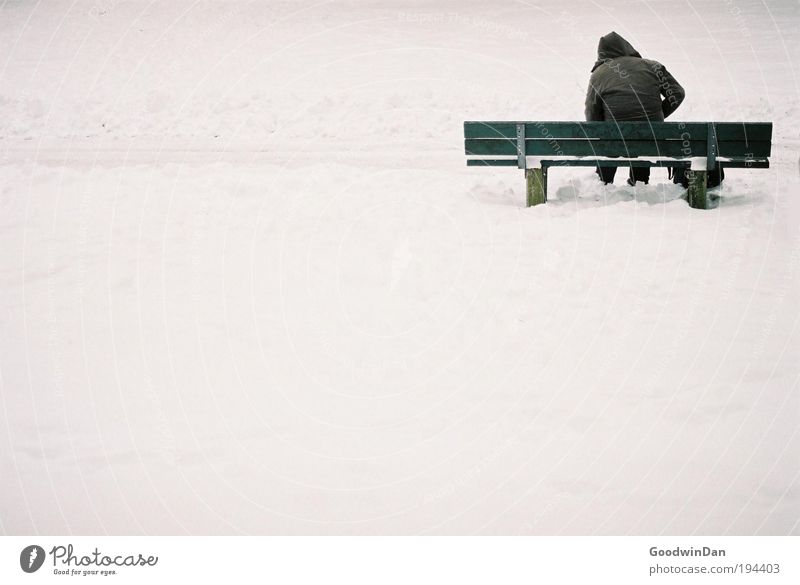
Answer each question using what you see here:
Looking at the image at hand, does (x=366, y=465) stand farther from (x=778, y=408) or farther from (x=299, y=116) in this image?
(x=299, y=116)

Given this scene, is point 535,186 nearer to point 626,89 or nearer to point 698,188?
point 626,89

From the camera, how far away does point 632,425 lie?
14.0 ft

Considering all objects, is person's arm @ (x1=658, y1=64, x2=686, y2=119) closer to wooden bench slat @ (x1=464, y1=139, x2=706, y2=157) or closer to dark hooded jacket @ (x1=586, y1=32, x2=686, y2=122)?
dark hooded jacket @ (x1=586, y1=32, x2=686, y2=122)

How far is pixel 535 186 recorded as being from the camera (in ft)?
23.4

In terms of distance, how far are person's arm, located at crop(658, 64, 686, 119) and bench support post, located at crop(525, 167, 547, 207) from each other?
1.29 meters

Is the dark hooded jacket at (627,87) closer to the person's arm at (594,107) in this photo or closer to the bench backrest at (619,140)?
the person's arm at (594,107)

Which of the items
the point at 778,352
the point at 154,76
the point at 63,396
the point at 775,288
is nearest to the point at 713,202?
the point at 775,288

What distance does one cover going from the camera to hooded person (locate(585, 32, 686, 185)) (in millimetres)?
7312


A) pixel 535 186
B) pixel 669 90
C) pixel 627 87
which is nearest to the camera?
pixel 535 186

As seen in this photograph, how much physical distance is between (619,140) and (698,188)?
716 mm
